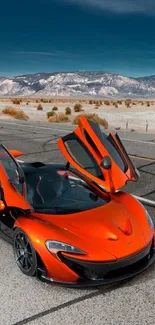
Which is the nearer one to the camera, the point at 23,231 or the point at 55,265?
the point at 55,265

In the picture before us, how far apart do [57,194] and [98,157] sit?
76 cm

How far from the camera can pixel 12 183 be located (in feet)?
16.2

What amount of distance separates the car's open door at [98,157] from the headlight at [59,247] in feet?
4.28

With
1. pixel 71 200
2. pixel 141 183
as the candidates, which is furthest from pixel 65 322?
pixel 141 183

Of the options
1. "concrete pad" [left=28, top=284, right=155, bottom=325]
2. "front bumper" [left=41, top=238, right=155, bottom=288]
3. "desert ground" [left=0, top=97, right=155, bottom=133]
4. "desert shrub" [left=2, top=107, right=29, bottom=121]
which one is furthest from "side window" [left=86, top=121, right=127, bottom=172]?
"desert shrub" [left=2, top=107, right=29, bottom=121]

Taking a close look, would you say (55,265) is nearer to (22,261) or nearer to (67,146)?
(22,261)

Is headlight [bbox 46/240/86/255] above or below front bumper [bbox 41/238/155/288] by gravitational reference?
above

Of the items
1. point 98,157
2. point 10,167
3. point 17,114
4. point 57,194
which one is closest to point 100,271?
point 57,194

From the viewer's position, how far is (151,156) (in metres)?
11.8

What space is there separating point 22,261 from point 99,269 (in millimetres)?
1036

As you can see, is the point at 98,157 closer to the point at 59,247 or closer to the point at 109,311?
the point at 59,247

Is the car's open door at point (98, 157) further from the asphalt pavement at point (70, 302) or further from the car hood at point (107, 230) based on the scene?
the asphalt pavement at point (70, 302)

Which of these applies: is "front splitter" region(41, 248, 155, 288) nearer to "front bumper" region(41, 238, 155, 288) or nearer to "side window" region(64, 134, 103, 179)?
"front bumper" region(41, 238, 155, 288)

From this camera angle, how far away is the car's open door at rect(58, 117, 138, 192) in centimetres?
503
